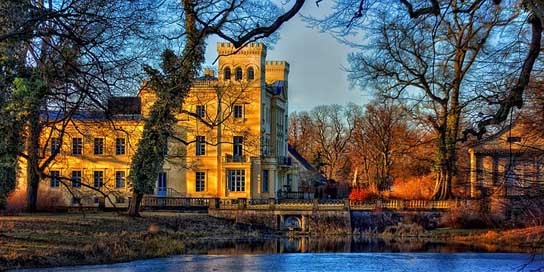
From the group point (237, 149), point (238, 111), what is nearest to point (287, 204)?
point (237, 149)

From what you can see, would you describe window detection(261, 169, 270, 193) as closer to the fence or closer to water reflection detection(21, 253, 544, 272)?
the fence

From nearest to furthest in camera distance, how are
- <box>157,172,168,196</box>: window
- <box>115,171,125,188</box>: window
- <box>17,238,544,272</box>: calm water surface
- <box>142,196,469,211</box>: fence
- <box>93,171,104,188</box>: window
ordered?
<box>17,238,544,272</box>: calm water surface
<box>142,196,469,211</box>: fence
<box>93,171,104,188</box>: window
<box>115,171,125,188</box>: window
<box>157,172,168,196</box>: window

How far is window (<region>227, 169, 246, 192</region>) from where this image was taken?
166 feet

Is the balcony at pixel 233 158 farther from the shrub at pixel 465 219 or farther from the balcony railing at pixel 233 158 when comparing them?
the shrub at pixel 465 219

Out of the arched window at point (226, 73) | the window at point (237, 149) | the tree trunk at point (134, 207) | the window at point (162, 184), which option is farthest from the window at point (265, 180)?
the tree trunk at point (134, 207)

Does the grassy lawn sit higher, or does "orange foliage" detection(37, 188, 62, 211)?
"orange foliage" detection(37, 188, 62, 211)

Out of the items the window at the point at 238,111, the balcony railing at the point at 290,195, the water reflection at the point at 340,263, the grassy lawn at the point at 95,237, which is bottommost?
the water reflection at the point at 340,263

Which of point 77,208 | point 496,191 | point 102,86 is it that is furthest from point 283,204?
point 496,191

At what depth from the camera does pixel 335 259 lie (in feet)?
72.2

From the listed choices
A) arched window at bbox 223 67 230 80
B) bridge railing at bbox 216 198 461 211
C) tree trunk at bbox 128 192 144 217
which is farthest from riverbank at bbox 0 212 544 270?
arched window at bbox 223 67 230 80

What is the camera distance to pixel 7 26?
39.2ft

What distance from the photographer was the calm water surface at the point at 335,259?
1893cm

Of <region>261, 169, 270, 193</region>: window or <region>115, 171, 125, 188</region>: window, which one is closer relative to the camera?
<region>115, 171, 125, 188</region>: window

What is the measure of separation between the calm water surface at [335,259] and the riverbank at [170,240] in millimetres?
79
